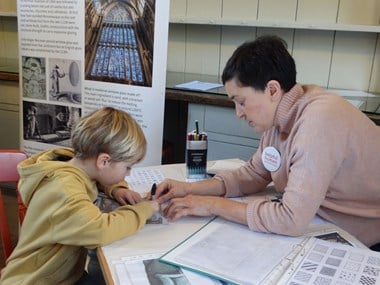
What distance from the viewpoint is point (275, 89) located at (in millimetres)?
1151

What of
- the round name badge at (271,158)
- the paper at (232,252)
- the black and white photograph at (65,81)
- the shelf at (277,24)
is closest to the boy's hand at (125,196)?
the paper at (232,252)

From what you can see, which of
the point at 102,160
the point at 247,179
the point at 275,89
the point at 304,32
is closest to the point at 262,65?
the point at 275,89

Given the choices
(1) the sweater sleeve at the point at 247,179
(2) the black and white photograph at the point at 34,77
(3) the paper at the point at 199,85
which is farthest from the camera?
(3) the paper at the point at 199,85

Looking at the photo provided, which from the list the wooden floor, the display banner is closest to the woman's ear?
the display banner

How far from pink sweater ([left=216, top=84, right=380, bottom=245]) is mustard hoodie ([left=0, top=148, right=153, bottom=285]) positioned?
0.38 m

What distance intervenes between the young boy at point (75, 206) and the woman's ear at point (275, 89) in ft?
1.32

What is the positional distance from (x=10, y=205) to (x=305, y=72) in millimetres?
2364

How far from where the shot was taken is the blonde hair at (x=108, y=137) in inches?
41.8

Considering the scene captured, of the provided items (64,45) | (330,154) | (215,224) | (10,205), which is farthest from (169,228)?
(10,205)

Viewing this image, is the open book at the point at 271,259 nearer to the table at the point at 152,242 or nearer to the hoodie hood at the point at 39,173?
the table at the point at 152,242

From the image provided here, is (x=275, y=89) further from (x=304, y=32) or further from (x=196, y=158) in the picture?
(x=304, y=32)

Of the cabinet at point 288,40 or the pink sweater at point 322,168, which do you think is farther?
the cabinet at point 288,40

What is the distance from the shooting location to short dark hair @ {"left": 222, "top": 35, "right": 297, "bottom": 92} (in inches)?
44.6

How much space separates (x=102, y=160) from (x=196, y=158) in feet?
1.49
